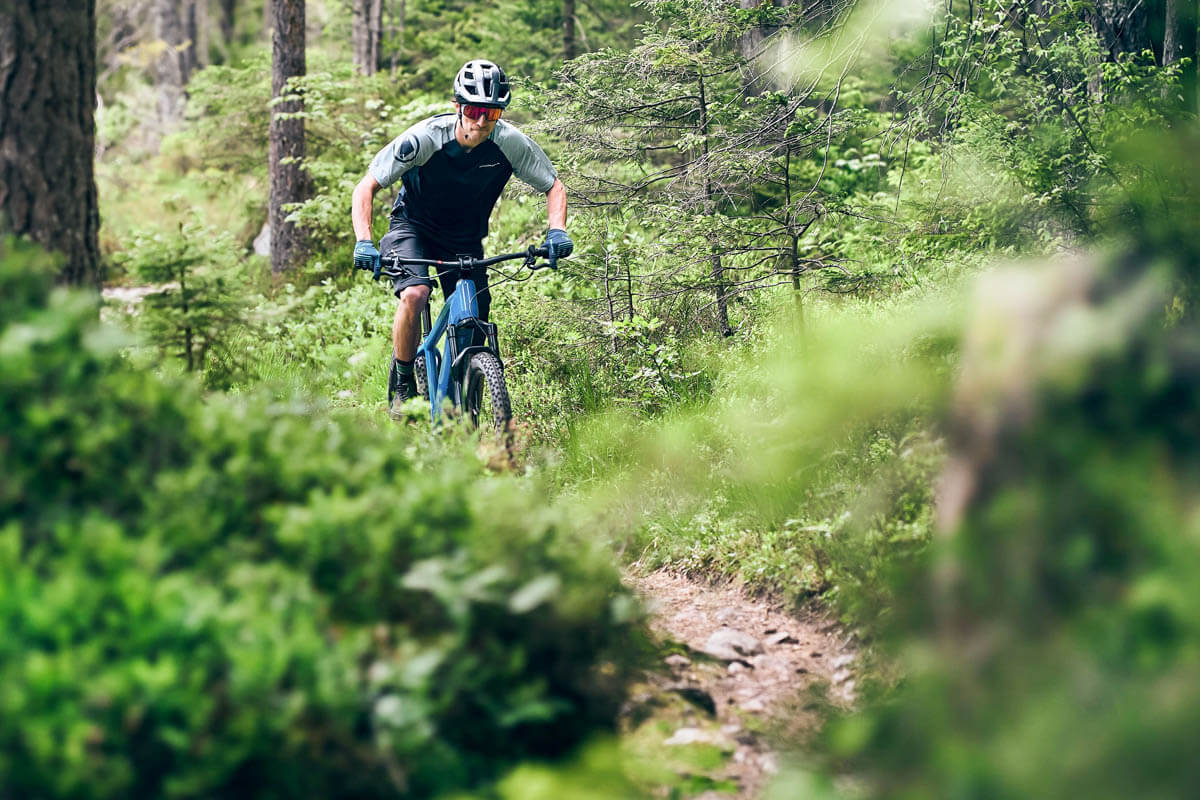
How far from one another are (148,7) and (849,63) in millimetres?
40996

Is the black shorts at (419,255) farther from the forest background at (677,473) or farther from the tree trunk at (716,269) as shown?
the tree trunk at (716,269)

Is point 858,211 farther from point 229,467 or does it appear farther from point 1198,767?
point 1198,767

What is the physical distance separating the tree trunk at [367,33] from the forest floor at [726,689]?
1369cm

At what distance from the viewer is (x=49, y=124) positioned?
3.89m

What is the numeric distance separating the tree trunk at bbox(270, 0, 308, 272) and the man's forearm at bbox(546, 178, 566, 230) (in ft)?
24.3

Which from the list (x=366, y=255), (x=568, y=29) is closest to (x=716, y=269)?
(x=366, y=255)

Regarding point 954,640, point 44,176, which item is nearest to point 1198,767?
point 954,640

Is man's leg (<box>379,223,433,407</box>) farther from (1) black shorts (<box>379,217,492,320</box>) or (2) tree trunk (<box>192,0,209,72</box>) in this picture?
(2) tree trunk (<box>192,0,209,72</box>)

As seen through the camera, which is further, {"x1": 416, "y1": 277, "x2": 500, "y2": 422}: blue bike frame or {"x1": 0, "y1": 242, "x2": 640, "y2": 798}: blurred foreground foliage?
{"x1": 416, "y1": 277, "x2": 500, "y2": 422}: blue bike frame

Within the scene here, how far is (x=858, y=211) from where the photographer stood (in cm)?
759

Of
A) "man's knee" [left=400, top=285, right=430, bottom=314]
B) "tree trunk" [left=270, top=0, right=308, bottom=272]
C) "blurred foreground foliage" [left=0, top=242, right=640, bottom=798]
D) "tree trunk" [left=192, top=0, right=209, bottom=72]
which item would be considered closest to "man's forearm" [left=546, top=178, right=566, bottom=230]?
"man's knee" [left=400, top=285, right=430, bottom=314]

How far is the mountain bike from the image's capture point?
5.95m

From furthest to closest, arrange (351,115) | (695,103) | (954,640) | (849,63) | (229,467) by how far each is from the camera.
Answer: (351,115) < (695,103) < (849,63) < (229,467) < (954,640)

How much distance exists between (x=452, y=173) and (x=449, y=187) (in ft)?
0.36
